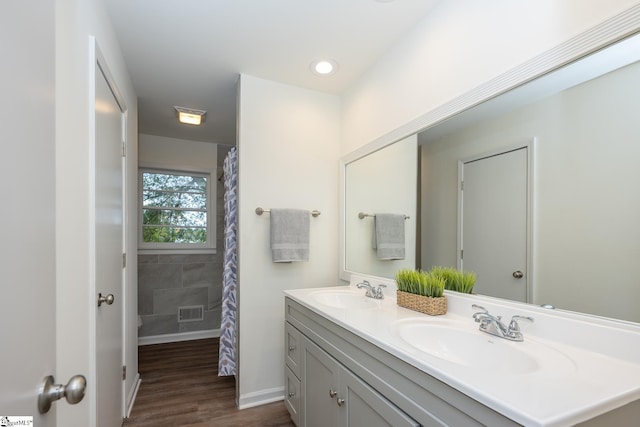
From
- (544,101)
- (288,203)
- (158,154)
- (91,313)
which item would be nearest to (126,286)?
(91,313)

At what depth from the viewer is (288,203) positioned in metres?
2.42

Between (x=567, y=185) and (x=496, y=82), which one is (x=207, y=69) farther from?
(x=567, y=185)

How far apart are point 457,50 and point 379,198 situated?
40.2 inches

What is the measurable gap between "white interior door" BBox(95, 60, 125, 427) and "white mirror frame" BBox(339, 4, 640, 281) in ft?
5.36

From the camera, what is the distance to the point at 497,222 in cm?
138

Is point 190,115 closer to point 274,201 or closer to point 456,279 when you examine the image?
point 274,201

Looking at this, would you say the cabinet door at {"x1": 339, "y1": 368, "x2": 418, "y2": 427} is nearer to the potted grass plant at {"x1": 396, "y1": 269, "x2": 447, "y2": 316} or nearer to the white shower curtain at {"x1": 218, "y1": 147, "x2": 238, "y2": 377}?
the potted grass plant at {"x1": 396, "y1": 269, "x2": 447, "y2": 316}

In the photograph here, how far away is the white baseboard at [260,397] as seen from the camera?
221cm

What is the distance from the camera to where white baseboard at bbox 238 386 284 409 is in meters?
2.21

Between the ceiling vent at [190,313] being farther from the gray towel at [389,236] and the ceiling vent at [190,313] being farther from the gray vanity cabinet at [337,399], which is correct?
the gray towel at [389,236]

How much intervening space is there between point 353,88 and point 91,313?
2.21 meters

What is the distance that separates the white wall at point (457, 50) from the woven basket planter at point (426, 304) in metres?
Answer: 1.01

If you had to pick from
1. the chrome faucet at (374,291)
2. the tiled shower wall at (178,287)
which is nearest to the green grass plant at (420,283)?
the chrome faucet at (374,291)

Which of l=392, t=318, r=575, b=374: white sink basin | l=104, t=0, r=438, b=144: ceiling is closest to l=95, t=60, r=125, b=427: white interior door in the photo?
l=104, t=0, r=438, b=144: ceiling
